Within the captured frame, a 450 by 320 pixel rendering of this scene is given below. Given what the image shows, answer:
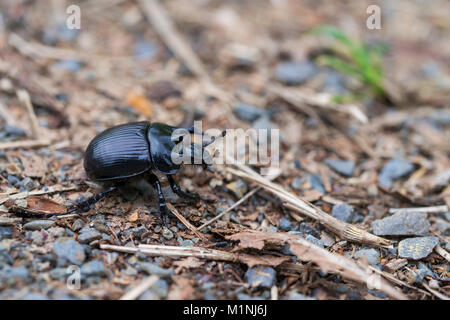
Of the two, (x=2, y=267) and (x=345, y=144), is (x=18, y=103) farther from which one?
(x=345, y=144)

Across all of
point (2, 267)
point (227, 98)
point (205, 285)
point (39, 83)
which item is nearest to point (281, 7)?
point (227, 98)

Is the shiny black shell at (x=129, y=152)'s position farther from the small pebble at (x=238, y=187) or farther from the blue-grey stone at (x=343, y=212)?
the blue-grey stone at (x=343, y=212)

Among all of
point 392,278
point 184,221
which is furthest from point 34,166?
point 392,278

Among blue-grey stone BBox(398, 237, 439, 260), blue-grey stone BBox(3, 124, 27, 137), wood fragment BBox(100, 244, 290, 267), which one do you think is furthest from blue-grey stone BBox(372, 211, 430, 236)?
blue-grey stone BBox(3, 124, 27, 137)

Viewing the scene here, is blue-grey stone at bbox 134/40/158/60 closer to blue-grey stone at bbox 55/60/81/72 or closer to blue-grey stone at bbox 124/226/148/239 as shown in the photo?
blue-grey stone at bbox 55/60/81/72

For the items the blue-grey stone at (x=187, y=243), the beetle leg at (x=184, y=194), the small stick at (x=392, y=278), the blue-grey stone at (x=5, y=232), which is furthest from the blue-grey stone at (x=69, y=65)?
the small stick at (x=392, y=278)

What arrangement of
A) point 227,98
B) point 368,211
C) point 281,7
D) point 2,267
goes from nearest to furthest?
1. point 2,267
2. point 368,211
3. point 227,98
4. point 281,7

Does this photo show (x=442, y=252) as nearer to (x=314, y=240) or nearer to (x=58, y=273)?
(x=314, y=240)
